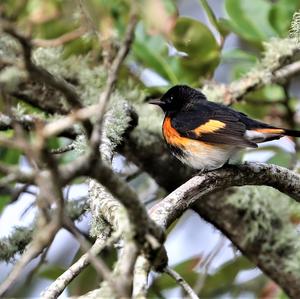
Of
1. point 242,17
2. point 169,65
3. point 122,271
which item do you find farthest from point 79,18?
point 122,271

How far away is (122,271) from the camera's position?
5.16 ft

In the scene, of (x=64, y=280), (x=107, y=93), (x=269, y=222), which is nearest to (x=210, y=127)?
(x=269, y=222)

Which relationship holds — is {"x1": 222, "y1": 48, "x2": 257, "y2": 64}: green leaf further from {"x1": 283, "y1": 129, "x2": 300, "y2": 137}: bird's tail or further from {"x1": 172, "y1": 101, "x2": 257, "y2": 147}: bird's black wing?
{"x1": 283, "y1": 129, "x2": 300, "y2": 137}: bird's tail

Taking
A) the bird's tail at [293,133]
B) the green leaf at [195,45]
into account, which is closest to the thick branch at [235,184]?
the bird's tail at [293,133]

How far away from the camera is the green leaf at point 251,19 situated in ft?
13.4

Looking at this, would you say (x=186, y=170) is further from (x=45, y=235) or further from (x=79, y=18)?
(x=45, y=235)

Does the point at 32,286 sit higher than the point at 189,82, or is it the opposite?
the point at 189,82

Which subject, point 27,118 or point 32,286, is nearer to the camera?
point 27,118

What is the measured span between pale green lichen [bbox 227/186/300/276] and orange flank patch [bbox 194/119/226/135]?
39 cm

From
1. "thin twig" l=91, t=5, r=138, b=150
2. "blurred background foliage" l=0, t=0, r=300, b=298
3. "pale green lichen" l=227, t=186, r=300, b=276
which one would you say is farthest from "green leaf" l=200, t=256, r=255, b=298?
"thin twig" l=91, t=5, r=138, b=150

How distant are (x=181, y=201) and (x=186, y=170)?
1.53 meters

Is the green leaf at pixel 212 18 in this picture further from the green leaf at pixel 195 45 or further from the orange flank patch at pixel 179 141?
the orange flank patch at pixel 179 141

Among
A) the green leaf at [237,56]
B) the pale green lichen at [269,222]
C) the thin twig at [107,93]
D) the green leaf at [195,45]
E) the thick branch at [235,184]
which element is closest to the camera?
the thin twig at [107,93]

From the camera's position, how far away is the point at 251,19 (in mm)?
4152
